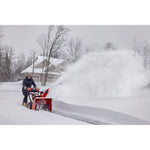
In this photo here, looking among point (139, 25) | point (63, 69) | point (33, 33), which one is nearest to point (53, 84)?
point (63, 69)

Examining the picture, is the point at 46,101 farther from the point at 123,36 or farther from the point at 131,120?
the point at 123,36

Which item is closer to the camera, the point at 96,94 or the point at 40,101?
the point at 96,94

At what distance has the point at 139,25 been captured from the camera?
134 inches

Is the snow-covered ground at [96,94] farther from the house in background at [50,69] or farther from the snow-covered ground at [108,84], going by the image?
the house in background at [50,69]

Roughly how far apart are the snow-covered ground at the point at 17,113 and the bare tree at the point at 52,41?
23.7 inches

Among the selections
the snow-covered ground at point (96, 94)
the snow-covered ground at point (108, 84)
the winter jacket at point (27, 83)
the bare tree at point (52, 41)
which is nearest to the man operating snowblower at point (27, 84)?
the winter jacket at point (27, 83)

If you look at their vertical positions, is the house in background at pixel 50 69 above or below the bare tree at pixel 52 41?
below

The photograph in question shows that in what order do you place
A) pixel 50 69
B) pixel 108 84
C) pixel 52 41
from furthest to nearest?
pixel 52 41 < pixel 50 69 < pixel 108 84

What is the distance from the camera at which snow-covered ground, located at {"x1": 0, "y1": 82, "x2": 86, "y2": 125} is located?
317 centimetres

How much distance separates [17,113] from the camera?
3.35m

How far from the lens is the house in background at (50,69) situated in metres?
3.44

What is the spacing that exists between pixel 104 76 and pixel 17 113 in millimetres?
1770

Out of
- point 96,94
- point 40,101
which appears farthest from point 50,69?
point 96,94

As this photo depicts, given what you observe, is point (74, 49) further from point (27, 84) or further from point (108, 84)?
point (27, 84)
